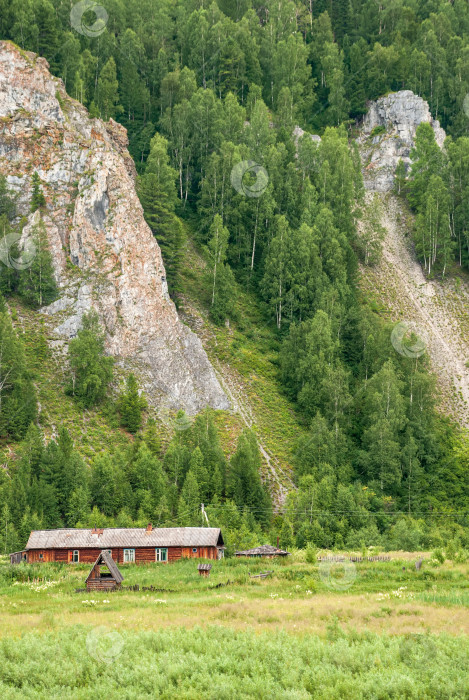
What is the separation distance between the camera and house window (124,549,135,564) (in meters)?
51.2

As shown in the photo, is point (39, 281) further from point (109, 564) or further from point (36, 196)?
point (109, 564)

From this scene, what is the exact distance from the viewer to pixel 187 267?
8606cm

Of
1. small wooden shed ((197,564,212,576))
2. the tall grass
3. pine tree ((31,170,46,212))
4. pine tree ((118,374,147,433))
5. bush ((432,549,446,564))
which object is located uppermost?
pine tree ((31,170,46,212))

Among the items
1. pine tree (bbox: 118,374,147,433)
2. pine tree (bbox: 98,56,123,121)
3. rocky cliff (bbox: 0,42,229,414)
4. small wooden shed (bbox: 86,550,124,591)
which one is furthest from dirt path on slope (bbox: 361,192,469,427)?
small wooden shed (bbox: 86,550,124,591)

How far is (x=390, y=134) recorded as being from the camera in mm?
115125

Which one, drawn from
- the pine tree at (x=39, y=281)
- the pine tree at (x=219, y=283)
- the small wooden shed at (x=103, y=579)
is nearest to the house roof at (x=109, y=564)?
the small wooden shed at (x=103, y=579)

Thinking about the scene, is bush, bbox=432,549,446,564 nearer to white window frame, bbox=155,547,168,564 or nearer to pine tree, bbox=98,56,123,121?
white window frame, bbox=155,547,168,564

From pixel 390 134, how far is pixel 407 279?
33.0 m

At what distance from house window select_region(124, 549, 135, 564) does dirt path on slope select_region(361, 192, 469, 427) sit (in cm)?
3905

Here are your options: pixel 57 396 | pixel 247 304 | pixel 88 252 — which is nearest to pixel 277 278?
pixel 247 304

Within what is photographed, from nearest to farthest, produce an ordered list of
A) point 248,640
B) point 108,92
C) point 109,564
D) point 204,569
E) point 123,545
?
1. point 248,640
2. point 109,564
3. point 204,569
4. point 123,545
5. point 108,92

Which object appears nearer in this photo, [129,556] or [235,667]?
[235,667]

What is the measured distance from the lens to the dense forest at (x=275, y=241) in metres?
58.4

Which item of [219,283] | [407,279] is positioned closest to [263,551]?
[219,283]
